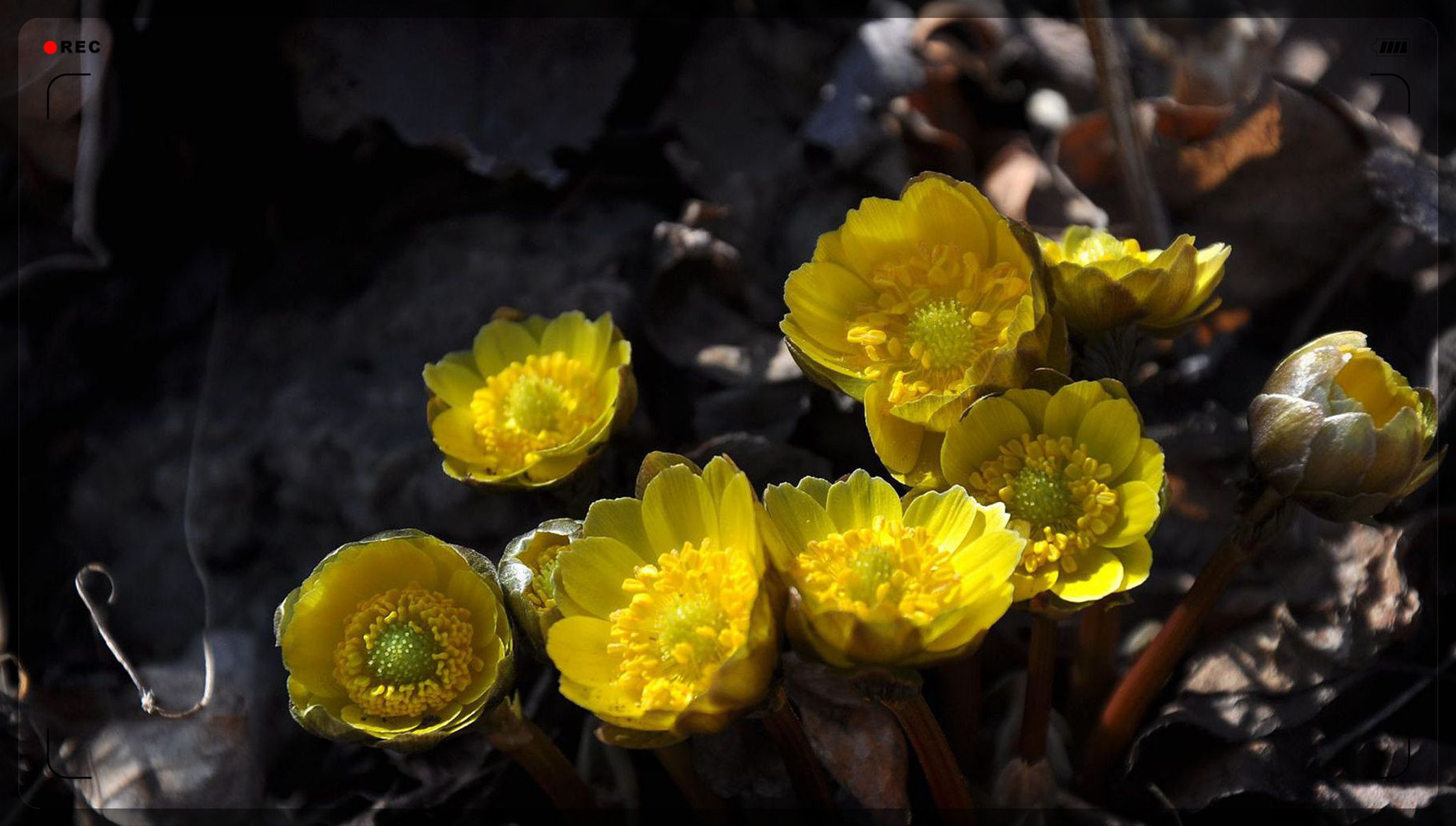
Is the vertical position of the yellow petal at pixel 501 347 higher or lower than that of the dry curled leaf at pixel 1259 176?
lower

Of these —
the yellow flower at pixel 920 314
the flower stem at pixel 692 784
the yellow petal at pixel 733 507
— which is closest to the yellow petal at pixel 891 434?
the yellow flower at pixel 920 314

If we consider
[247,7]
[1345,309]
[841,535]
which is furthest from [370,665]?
[1345,309]

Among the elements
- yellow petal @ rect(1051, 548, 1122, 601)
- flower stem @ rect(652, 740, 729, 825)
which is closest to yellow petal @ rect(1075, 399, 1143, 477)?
yellow petal @ rect(1051, 548, 1122, 601)

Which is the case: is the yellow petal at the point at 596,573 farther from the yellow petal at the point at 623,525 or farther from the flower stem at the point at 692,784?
the flower stem at the point at 692,784

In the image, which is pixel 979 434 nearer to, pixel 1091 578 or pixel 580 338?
pixel 1091 578

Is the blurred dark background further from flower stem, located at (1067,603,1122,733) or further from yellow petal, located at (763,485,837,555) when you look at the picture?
yellow petal, located at (763,485,837,555)

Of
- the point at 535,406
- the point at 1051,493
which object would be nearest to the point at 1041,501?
the point at 1051,493
